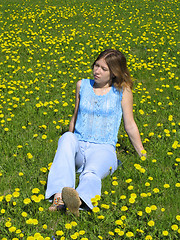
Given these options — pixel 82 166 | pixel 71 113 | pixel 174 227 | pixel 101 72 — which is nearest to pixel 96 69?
pixel 101 72

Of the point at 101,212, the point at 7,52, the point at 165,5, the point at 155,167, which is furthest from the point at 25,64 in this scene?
the point at 165,5

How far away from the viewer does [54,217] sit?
111 inches

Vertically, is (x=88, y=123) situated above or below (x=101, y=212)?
above

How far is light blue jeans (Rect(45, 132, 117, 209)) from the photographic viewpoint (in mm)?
2822

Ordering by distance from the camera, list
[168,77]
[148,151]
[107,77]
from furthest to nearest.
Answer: [168,77] < [148,151] < [107,77]

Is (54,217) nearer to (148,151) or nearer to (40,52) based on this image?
(148,151)

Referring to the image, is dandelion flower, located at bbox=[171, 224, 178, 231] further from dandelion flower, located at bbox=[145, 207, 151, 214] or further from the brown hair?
the brown hair

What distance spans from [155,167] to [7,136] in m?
1.83

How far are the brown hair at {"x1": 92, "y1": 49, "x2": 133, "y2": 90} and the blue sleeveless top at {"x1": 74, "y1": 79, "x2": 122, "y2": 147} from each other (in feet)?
0.32

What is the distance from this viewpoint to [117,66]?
3.31 metres

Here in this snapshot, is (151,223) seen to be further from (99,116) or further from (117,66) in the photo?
(117,66)

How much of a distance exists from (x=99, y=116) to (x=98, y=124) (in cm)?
8

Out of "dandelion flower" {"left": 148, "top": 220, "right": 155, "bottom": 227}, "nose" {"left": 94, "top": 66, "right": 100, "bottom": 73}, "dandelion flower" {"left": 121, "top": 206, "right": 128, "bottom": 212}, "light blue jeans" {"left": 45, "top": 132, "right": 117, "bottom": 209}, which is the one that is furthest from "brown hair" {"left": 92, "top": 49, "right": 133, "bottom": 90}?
"dandelion flower" {"left": 148, "top": 220, "right": 155, "bottom": 227}

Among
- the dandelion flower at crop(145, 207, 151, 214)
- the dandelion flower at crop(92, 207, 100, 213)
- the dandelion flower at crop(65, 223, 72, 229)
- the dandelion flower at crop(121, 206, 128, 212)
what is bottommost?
the dandelion flower at crop(145, 207, 151, 214)
